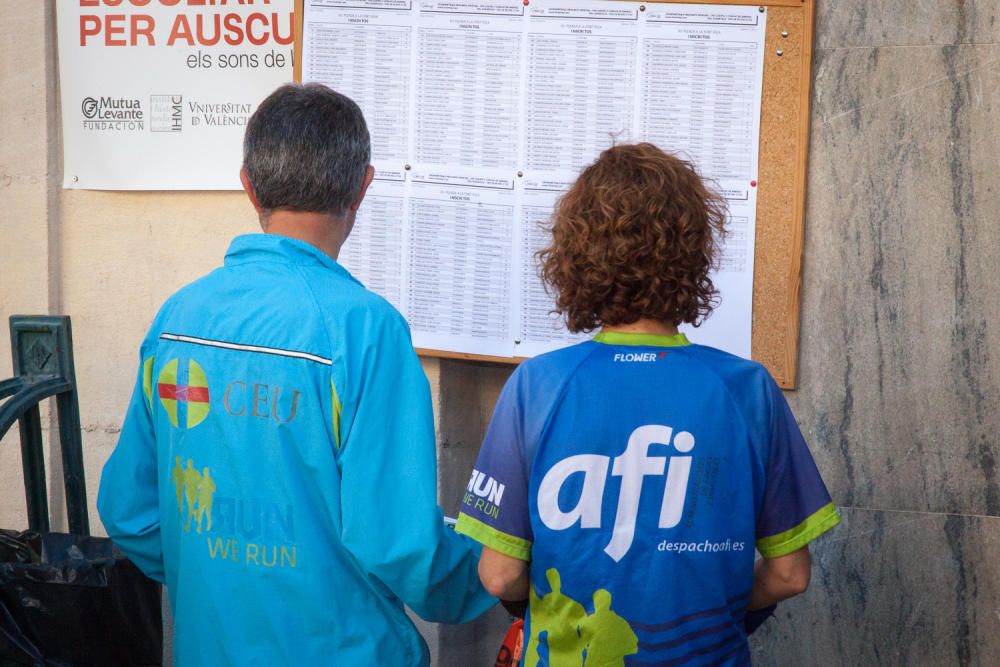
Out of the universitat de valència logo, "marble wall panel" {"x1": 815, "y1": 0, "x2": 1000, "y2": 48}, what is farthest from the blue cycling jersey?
the universitat de valència logo

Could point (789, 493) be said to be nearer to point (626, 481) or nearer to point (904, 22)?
point (626, 481)

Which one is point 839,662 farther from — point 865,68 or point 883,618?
point 865,68

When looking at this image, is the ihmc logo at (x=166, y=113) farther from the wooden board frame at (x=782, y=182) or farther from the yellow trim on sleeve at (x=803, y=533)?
the yellow trim on sleeve at (x=803, y=533)

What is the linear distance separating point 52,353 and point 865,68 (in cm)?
228

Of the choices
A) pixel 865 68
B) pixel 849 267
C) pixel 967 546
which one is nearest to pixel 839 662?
pixel 967 546

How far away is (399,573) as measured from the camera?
1846mm

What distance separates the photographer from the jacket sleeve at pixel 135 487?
2.13 meters

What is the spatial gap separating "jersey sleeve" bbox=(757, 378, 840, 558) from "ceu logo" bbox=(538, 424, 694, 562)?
0.16 metres

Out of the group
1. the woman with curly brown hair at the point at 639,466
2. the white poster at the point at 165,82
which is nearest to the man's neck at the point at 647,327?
the woman with curly brown hair at the point at 639,466

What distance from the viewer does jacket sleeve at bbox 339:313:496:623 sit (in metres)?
1.83

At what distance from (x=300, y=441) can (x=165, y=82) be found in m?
2.19

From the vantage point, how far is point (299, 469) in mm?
1862

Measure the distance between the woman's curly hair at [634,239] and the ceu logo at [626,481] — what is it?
220mm

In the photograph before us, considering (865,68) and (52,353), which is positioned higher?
(865,68)
